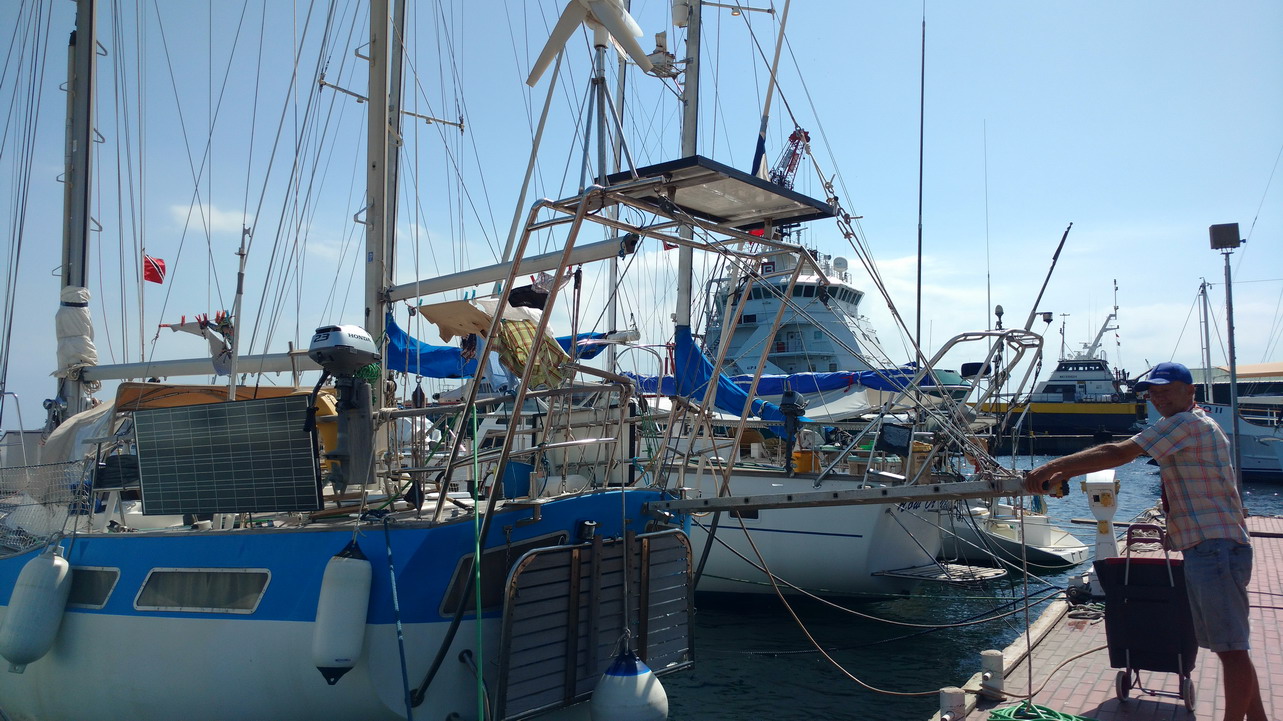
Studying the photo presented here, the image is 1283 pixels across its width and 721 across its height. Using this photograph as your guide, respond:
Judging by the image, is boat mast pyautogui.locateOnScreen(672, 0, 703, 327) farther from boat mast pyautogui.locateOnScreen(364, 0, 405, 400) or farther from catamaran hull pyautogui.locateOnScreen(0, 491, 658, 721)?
catamaran hull pyautogui.locateOnScreen(0, 491, 658, 721)

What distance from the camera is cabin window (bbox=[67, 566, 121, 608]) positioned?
6883mm

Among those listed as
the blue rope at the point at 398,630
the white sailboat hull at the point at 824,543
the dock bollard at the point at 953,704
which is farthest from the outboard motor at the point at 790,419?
the blue rope at the point at 398,630

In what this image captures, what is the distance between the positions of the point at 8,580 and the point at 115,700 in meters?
2.09

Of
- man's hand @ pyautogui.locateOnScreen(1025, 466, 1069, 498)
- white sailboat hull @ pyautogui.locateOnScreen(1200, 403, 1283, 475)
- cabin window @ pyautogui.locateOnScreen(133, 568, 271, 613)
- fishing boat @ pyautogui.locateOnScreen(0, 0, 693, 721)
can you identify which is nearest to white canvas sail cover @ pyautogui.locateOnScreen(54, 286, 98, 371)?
fishing boat @ pyautogui.locateOnScreen(0, 0, 693, 721)

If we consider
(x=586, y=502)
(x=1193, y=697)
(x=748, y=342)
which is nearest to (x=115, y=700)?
(x=586, y=502)

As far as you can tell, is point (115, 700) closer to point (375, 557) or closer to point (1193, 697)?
point (375, 557)

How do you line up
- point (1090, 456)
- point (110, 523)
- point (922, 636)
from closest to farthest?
point (1090, 456), point (110, 523), point (922, 636)

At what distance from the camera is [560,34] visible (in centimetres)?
809

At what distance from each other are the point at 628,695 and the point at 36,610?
5073 mm

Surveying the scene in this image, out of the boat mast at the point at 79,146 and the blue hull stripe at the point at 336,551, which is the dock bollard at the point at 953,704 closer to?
the blue hull stripe at the point at 336,551

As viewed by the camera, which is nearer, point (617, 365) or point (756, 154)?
point (756, 154)

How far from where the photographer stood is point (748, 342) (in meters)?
29.8

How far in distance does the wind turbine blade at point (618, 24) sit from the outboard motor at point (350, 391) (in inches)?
144

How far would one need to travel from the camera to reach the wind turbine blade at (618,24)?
7633mm
